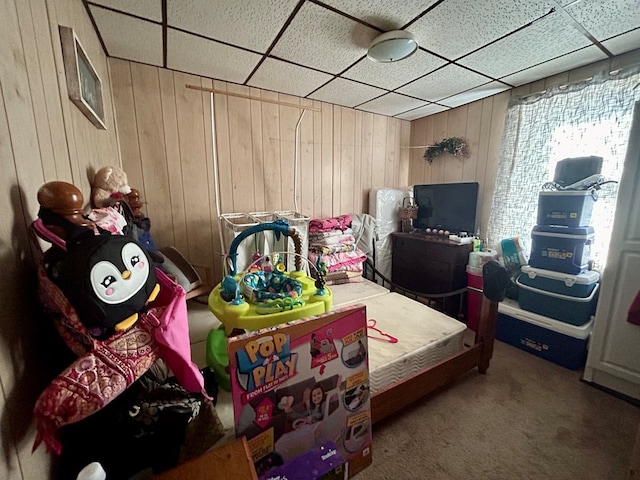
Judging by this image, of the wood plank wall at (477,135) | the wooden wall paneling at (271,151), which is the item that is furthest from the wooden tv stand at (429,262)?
the wooden wall paneling at (271,151)

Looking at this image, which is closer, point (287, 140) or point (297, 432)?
point (297, 432)

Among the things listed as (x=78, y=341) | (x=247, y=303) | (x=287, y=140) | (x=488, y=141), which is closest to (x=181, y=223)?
(x=287, y=140)

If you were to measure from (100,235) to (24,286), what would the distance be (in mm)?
251

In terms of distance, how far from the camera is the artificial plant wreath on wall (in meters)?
2.69

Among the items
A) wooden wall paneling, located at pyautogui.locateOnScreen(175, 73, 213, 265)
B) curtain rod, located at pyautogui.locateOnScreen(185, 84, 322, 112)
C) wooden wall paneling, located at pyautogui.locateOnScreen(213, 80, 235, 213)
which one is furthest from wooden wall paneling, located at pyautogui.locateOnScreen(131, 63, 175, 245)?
wooden wall paneling, located at pyautogui.locateOnScreen(213, 80, 235, 213)

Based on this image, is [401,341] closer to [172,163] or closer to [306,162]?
[306,162]

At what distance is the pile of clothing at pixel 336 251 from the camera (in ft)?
7.72

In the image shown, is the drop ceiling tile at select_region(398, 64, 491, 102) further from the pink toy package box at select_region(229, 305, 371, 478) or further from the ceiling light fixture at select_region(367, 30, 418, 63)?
the pink toy package box at select_region(229, 305, 371, 478)

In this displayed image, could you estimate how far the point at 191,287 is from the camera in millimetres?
1709

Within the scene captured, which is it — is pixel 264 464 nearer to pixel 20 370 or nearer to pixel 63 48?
pixel 20 370

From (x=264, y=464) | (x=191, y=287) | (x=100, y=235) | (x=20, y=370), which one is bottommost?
(x=264, y=464)

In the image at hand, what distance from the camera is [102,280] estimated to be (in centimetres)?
51

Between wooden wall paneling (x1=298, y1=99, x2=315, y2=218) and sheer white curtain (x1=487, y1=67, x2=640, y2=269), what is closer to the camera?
sheer white curtain (x1=487, y1=67, x2=640, y2=269)

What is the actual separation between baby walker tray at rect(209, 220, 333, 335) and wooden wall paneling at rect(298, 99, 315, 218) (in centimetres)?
141
